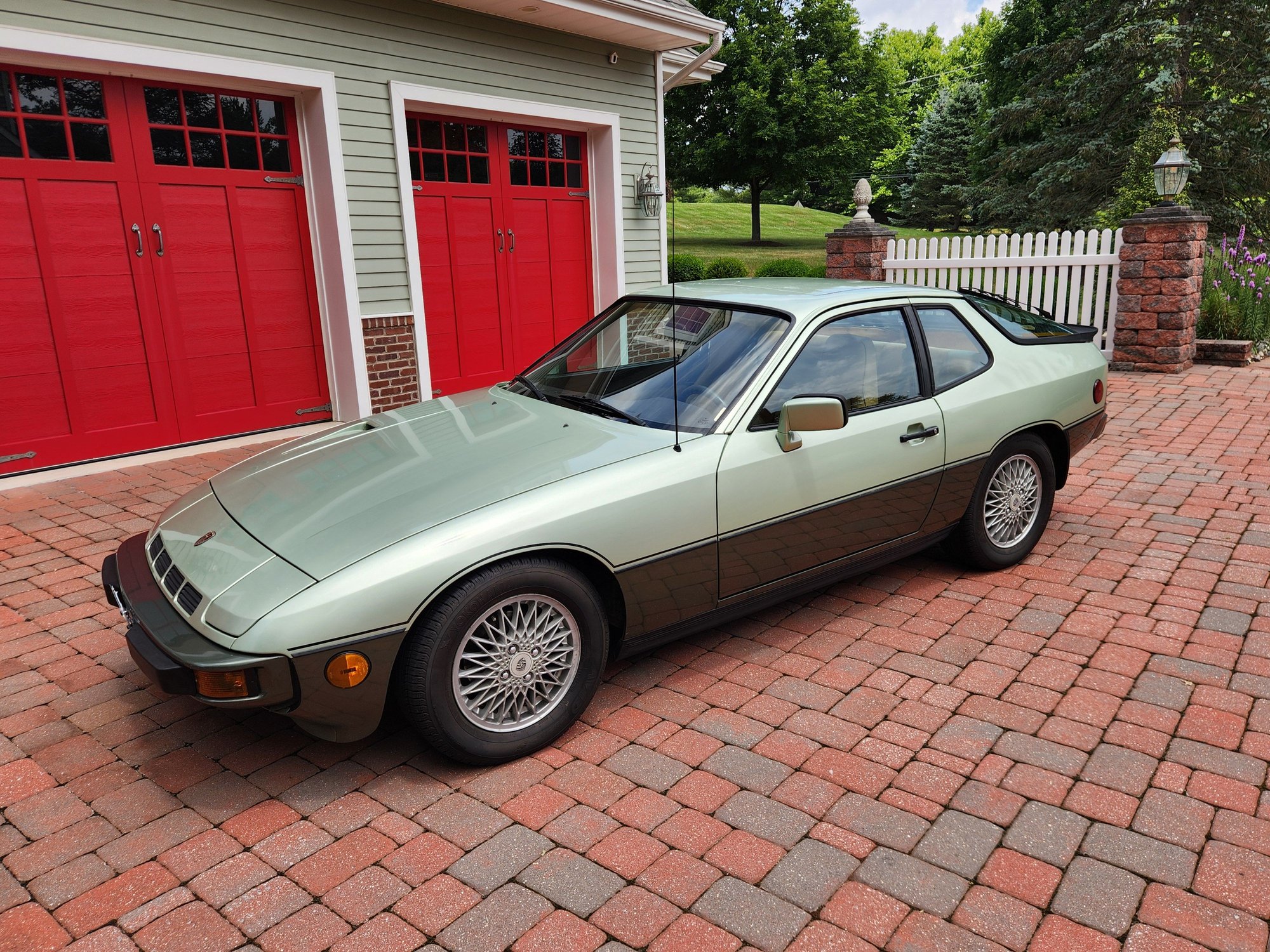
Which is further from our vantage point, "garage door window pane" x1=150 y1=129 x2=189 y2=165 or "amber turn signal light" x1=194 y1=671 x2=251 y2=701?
"garage door window pane" x1=150 y1=129 x2=189 y2=165

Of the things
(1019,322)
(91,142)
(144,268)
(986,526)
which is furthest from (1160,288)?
(91,142)

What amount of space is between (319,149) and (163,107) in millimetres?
1192

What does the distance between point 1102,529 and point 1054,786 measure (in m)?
2.85

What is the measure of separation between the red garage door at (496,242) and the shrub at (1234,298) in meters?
7.75

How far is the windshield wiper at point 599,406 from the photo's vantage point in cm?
351

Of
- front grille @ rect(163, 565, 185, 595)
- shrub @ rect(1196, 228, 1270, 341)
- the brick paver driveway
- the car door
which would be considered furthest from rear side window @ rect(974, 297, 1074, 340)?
shrub @ rect(1196, 228, 1270, 341)

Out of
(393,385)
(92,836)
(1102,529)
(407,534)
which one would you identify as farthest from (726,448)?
(393,385)

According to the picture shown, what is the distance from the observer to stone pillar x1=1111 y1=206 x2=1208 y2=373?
998 centimetres

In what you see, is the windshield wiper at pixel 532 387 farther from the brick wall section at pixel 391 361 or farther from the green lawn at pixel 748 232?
the green lawn at pixel 748 232

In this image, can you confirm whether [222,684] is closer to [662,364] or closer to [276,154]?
[662,364]

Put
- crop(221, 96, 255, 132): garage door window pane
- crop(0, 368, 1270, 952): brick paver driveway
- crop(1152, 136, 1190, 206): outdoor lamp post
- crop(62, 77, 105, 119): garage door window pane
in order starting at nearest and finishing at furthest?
crop(0, 368, 1270, 952): brick paver driveway < crop(62, 77, 105, 119): garage door window pane < crop(221, 96, 255, 132): garage door window pane < crop(1152, 136, 1190, 206): outdoor lamp post

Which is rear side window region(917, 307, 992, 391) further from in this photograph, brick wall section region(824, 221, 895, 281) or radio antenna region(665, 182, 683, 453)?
brick wall section region(824, 221, 895, 281)

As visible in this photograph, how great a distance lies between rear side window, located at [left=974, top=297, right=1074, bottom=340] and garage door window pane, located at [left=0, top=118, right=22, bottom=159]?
6415 mm

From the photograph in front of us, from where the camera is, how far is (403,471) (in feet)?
10.7
